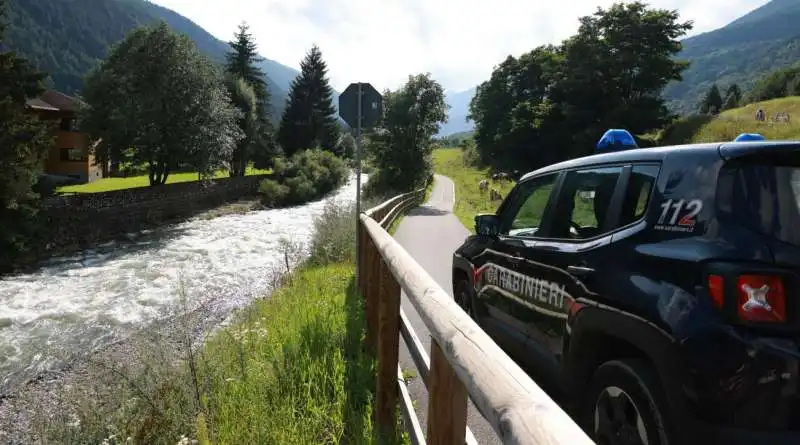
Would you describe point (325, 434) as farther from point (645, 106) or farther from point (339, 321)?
point (645, 106)

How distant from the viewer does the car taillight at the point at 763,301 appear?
218 cm

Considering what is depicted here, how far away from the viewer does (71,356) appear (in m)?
9.41

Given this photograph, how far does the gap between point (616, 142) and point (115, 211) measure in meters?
25.8

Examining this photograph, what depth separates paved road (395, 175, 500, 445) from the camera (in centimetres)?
416

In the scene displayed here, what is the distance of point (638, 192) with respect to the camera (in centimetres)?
303

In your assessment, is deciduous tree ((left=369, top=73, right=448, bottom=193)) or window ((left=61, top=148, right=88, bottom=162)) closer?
deciduous tree ((left=369, top=73, right=448, bottom=193))

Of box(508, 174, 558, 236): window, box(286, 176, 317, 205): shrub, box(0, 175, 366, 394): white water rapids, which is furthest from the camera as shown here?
box(286, 176, 317, 205): shrub

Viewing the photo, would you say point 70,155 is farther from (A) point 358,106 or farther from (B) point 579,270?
(B) point 579,270

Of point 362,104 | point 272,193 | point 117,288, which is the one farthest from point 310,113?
point 362,104

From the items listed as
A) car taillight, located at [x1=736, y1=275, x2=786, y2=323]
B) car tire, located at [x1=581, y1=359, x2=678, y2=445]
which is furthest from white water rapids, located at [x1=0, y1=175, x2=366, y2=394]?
car taillight, located at [x1=736, y1=275, x2=786, y2=323]

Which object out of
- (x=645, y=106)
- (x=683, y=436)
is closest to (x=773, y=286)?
(x=683, y=436)

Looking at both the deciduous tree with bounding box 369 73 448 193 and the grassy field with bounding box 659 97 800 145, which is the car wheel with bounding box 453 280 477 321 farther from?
the grassy field with bounding box 659 97 800 145

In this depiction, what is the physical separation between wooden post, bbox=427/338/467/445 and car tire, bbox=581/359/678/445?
3.90 ft

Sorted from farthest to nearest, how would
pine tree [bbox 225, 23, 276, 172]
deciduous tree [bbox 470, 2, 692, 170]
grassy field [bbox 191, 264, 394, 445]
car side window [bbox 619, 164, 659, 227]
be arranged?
1. pine tree [bbox 225, 23, 276, 172]
2. deciduous tree [bbox 470, 2, 692, 170]
3. grassy field [bbox 191, 264, 394, 445]
4. car side window [bbox 619, 164, 659, 227]
